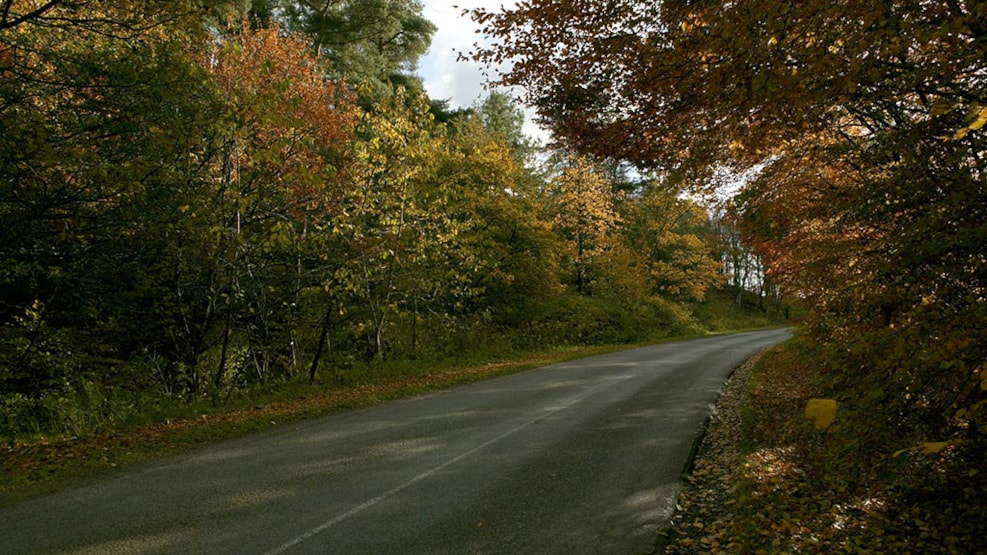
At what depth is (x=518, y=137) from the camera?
41.2 m

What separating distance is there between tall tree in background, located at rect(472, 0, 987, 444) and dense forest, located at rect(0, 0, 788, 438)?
0.80m

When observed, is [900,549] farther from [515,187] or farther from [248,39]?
[515,187]

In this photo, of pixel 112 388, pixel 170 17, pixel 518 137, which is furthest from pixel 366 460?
pixel 518 137

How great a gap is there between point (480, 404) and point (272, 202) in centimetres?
686

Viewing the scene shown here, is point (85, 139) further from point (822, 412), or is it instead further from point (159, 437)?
point (822, 412)

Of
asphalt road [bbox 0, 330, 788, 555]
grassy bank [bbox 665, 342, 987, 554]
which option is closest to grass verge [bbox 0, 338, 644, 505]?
asphalt road [bbox 0, 330, 788, 555]

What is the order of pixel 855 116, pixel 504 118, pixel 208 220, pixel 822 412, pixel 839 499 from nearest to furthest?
1. pixel 822 412
2. pixel 839 499
3. pixel 855 116
4. pixel 208 220
5. pixel 504 118

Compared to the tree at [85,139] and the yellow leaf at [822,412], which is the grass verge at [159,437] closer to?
the tree at [85,139]

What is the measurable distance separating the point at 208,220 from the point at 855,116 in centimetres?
1135

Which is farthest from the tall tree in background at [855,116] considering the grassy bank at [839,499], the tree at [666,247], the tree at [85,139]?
the tree at [666,247]

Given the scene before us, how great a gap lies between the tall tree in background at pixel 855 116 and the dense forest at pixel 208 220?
0.80 meters

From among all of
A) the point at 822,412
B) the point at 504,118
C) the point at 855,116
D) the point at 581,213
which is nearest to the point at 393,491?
the point at 822,412

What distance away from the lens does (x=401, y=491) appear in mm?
5664

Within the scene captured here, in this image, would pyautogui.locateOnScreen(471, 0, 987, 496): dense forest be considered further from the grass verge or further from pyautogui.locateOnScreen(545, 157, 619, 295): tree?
pyautogui.locateOnScreen(545, 157, 619, 295): tree
